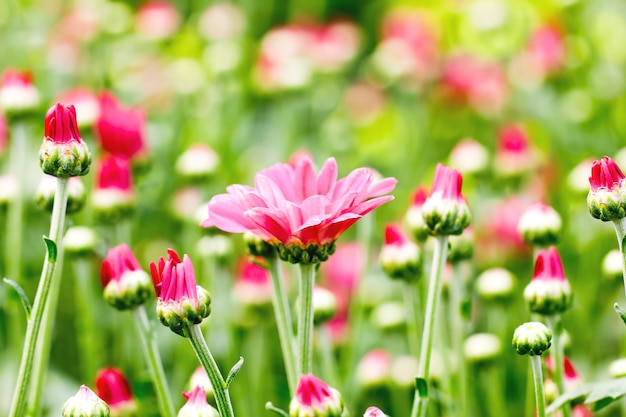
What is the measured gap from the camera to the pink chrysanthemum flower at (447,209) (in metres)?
0.80

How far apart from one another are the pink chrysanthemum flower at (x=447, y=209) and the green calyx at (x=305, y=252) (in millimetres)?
99

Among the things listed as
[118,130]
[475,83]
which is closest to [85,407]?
[118,130]

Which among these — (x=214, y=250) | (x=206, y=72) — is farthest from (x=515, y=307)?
(x=206, y=72)

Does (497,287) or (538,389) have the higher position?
(497,287)

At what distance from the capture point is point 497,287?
1101 mm

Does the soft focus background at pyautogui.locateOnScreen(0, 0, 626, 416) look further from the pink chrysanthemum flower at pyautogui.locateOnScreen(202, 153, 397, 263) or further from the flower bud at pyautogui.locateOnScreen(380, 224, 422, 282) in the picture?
the pink chrysanthemum flower at pyautogui.locateOnScreen(202, 153, 397, 263)

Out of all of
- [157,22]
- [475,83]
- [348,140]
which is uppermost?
[157,22]

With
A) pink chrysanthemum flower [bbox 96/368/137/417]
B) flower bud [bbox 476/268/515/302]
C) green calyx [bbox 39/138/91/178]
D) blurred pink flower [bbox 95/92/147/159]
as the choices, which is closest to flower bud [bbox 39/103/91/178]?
green calyx [bbox 39/138/91/178]

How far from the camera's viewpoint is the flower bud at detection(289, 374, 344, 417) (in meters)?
0.70

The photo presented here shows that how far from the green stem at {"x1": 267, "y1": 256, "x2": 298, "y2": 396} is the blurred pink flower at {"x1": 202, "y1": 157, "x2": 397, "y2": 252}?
3.4 inches

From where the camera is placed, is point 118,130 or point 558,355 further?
point 118,130

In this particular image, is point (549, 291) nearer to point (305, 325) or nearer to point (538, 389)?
point (538, 389)

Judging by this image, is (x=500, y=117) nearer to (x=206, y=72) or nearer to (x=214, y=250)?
(x=206, y=72)

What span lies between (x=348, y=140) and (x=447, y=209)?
0.84 meters
